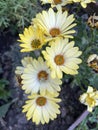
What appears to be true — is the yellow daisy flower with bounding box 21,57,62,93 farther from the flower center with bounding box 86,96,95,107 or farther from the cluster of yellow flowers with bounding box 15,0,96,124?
the flower center with bounding box 86,96,95,107

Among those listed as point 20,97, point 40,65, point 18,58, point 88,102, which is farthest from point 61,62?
point 20,97

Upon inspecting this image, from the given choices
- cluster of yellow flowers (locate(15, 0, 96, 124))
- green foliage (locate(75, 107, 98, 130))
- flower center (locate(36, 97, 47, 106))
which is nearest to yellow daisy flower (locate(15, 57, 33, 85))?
cluster of yellow flowers (locate(15, 0, 96, 124))

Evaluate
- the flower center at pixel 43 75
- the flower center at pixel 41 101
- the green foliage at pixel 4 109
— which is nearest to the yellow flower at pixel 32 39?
the flower center at pixel 43 75

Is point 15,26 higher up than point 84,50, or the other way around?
point 15,26

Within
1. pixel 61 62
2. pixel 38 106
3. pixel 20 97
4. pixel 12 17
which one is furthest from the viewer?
pixel 12 17

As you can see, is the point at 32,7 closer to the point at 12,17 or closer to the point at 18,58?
the point at 12,17

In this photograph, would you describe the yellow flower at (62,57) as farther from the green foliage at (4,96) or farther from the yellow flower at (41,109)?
the green foliage at (4,96)

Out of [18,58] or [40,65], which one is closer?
[40,65]
